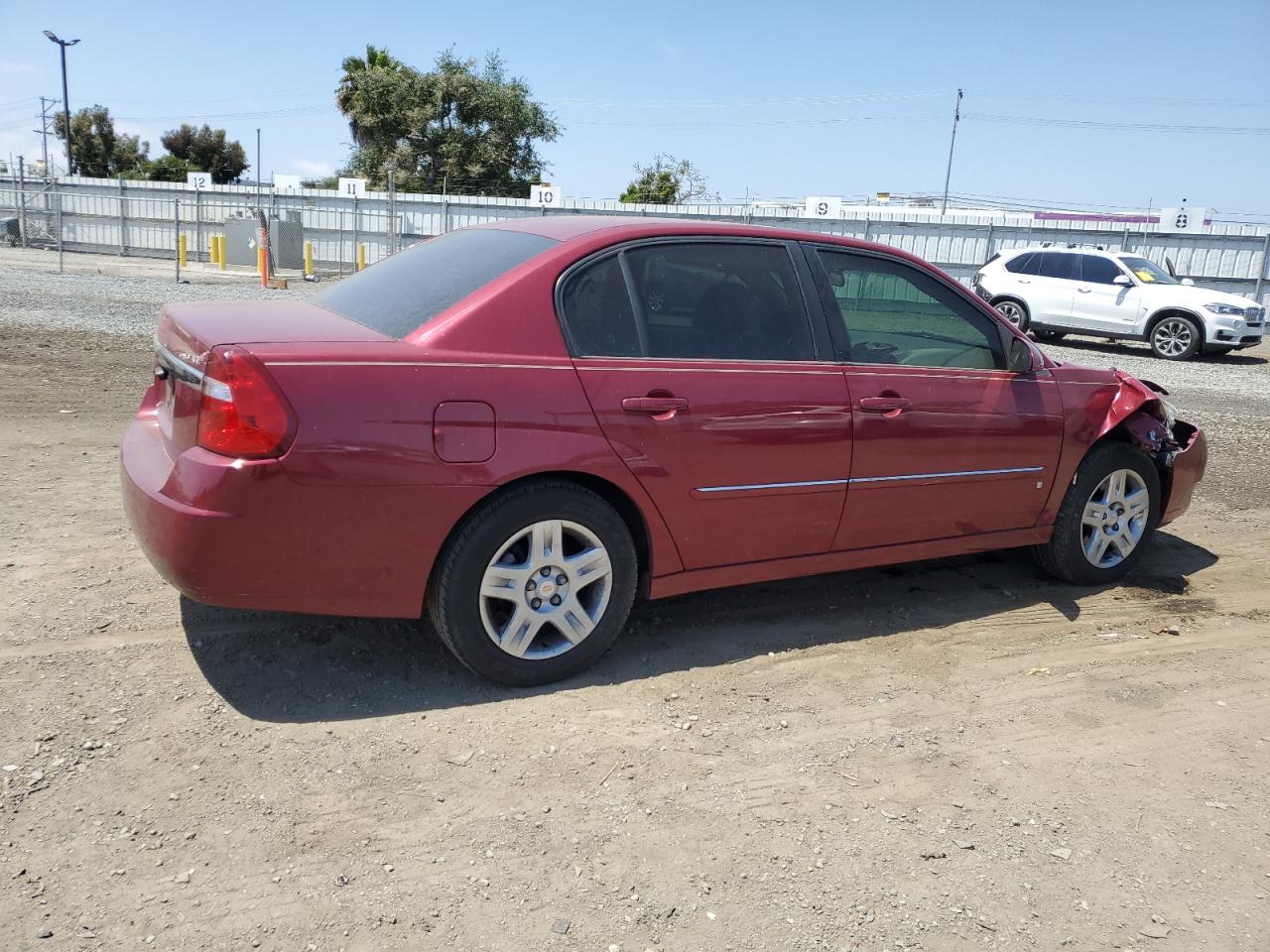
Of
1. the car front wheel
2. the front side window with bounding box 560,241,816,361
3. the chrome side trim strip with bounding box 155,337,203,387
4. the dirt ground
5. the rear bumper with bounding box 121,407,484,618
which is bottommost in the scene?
the dirt ground

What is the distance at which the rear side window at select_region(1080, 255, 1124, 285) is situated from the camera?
17078mm

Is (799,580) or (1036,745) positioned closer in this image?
(1036,745)

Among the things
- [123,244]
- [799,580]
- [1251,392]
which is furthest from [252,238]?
[799,580]

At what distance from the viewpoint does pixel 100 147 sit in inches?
2518

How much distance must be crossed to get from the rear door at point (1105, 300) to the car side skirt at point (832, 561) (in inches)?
542

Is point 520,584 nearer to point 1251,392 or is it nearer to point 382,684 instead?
point 382,684

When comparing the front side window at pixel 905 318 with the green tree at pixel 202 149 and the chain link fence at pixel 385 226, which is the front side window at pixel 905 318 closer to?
the chain link fence at pixel 385 226

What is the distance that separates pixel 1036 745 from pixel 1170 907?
0.83m

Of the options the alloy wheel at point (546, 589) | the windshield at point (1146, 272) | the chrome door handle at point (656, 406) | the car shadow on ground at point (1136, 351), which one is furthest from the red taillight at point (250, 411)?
the windshield at point (1146, 272)

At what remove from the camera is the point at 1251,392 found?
13.1 meters

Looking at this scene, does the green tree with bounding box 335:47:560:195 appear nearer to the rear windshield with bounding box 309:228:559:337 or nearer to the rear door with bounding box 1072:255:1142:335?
the rear door with bounding box 1072:255:1142:335

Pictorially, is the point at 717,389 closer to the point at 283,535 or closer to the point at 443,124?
the point at 283,535

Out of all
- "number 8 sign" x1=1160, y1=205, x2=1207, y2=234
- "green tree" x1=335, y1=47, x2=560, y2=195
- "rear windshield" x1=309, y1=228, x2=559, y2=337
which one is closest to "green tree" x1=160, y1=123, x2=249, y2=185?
"green tree" x1=335, y1=47, x2=560, y2=195

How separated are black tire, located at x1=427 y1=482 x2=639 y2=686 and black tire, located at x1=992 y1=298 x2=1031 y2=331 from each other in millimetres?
15711
